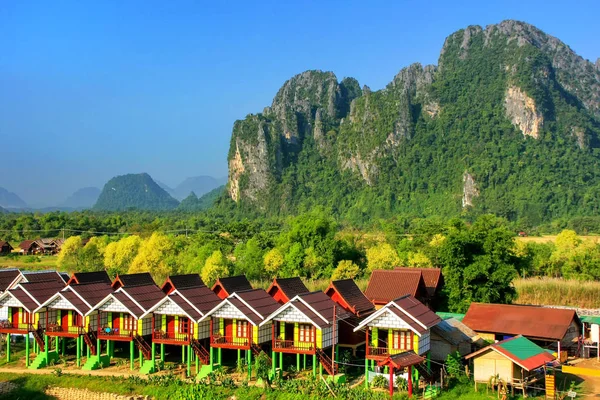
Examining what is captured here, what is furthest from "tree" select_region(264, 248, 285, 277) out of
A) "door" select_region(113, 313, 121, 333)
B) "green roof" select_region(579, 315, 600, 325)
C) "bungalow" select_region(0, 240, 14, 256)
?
"bungalow" select_region(0, 240, 14, 256)

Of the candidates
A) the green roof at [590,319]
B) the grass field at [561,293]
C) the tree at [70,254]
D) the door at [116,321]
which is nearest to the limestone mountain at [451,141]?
the grass field at [561,293]

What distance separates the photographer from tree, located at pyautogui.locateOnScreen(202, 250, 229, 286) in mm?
40469

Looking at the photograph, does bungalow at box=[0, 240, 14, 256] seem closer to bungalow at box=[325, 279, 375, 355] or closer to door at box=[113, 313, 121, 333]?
door at box=[113, 313, 121, 333]

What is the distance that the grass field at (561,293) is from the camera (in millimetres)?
34594

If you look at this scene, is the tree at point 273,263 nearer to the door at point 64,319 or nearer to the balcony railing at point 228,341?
the door at point 64,319

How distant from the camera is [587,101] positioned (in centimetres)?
12625

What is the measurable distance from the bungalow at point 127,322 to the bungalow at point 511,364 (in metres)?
11.3

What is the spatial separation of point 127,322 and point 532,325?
598 inches

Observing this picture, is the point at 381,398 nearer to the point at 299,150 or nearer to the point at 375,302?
the point at 375,302

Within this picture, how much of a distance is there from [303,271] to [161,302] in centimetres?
2128

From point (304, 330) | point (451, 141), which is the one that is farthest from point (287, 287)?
point (451, 141)

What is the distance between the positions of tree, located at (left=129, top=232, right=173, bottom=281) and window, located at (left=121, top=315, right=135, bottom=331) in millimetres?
18109

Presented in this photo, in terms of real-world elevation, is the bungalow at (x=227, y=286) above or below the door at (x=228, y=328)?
above

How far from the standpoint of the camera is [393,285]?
27.5m
